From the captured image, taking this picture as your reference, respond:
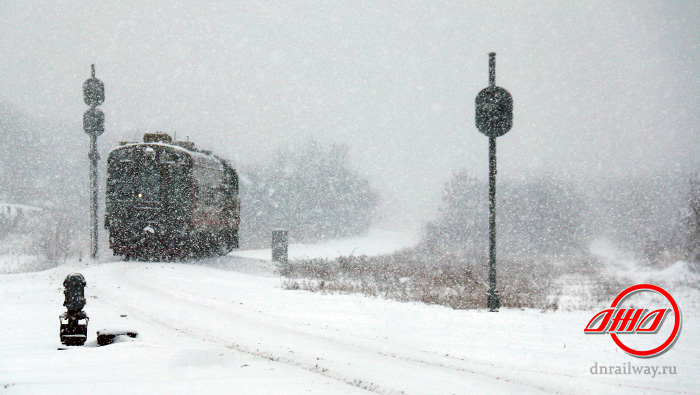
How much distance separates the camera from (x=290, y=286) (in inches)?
423

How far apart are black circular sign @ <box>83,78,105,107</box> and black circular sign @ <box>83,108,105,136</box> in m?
0.31

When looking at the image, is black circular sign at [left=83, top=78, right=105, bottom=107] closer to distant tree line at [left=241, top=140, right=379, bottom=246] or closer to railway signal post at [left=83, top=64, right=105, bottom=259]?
railway signal post at [left=83, top=64, right=105, bottom=259]

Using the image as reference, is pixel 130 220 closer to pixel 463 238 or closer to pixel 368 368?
pixel 368 368

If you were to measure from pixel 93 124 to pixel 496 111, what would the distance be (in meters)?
14.9

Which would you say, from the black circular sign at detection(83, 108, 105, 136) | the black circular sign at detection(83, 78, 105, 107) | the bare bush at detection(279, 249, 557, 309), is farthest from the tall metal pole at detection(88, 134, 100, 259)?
the bare bush at detection(279, 249, 557, 309)

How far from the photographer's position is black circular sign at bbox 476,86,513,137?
8773 millimetres

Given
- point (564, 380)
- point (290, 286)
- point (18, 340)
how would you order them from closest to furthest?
1. point (564, 380)
2. point (18, 340)
3. point (290, 286)

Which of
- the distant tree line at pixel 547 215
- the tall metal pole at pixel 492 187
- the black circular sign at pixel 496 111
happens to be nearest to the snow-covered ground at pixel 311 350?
the tall metal pole at pixel 492 187

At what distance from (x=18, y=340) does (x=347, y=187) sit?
44742 millimetres

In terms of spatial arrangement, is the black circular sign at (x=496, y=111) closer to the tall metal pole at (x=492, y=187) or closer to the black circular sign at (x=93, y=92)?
the tall metal pole at (x=492, y=187)

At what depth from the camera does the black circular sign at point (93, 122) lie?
18219mm

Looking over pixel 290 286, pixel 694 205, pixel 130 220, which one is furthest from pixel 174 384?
pixel 694 205

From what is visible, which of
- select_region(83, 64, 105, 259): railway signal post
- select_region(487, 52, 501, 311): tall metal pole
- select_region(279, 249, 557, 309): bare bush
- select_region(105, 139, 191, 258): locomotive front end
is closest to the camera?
select_region(487, 52, 501, 311): tall metal pole

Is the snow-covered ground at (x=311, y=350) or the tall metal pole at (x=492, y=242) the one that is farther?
the tall metal pole at (x=492, y=242)
